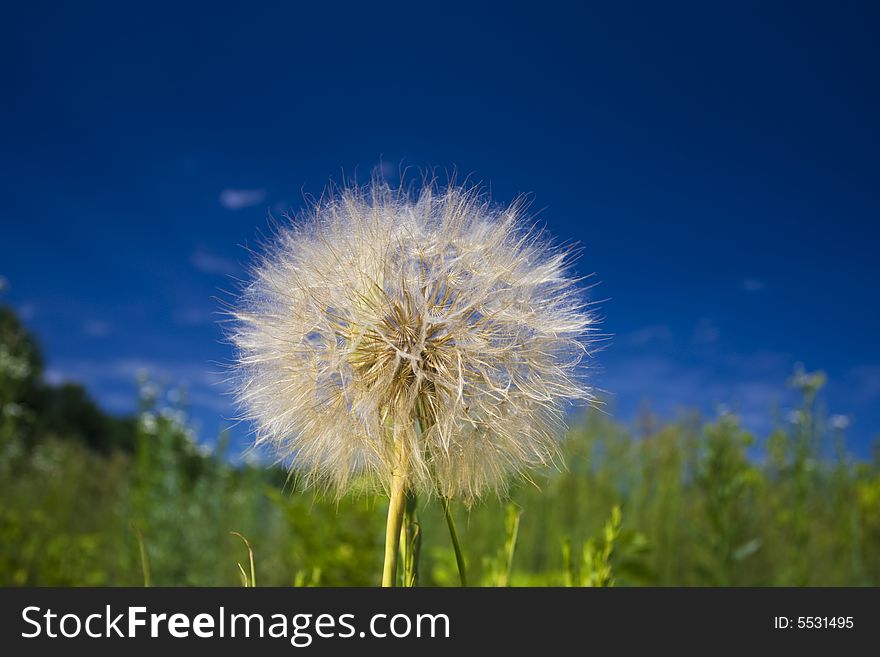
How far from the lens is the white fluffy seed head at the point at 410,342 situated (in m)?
1.19

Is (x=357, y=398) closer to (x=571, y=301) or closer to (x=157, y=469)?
(x=571, y=301)

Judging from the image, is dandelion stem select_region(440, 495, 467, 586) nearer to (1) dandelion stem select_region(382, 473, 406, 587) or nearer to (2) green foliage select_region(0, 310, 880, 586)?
(1) dandelion stem select_region(382, 473, 406, 587)

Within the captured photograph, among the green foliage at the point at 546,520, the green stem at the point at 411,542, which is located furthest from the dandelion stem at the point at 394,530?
the green foliage at the point at 546,520

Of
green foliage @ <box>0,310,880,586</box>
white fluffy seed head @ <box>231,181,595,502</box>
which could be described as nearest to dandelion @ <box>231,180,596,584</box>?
white fluffy seed head @ <box>231,181,595,502</box>

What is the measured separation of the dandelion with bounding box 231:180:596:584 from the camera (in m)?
1.19

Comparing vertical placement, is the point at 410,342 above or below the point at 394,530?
above

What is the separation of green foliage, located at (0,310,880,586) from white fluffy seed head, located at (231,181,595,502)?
200 cm

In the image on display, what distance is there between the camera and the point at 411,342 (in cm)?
125

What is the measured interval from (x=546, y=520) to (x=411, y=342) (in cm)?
459

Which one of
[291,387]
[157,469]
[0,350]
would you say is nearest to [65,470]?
[0,350]

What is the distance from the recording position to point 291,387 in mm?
1300

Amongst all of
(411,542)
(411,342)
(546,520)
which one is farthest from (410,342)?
(546,520)

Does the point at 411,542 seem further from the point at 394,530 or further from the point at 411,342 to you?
the point at 411,342
